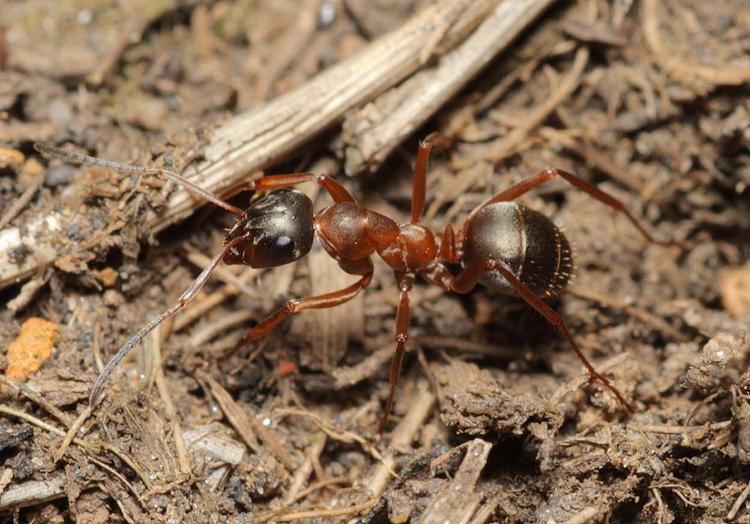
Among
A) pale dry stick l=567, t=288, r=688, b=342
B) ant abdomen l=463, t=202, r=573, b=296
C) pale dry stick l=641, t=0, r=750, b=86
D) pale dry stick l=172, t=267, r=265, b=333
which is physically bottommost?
pale dry stick l=567, t=288, r=688, b=342

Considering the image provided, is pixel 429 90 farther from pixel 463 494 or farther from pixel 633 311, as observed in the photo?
pixel 463 494

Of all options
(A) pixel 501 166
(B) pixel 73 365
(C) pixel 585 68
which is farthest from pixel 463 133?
(B) pixel 73 365

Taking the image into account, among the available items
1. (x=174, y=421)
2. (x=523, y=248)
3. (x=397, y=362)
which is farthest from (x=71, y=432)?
(x=523, y=248)

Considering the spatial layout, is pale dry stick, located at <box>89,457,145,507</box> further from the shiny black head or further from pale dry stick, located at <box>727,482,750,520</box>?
pale dry stick, located at <box>727,482,750,520</box>

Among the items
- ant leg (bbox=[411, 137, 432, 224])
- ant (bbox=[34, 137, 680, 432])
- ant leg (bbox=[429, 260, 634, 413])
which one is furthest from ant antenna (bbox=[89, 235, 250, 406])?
ant leg (bbox=[429, 260, 634, 413])

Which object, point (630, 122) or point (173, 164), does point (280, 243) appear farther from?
point (630, 122)

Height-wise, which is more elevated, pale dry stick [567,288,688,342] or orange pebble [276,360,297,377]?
orange pebble [276,360,297,377]

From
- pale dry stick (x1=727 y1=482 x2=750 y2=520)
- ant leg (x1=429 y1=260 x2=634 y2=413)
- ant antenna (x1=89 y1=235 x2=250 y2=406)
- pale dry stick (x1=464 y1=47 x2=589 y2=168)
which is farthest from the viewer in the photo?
pale dry stick (x1=464 y1=47 x2=589 y2=168)

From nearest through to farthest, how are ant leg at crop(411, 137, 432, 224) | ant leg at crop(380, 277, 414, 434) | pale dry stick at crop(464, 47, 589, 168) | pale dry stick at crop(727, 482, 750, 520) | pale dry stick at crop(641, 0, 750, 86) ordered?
1. pale dry stick at crop(727, 482, 750, 520)
2. ant leg at crop(380, 277, 414, 434)
3. ant leg at crop(411, 137, 432, 224)
4. pale dry stick at crop(641, 0, 750, 86)
5. pale dry stick at crop(464, 47, 589, 168)
